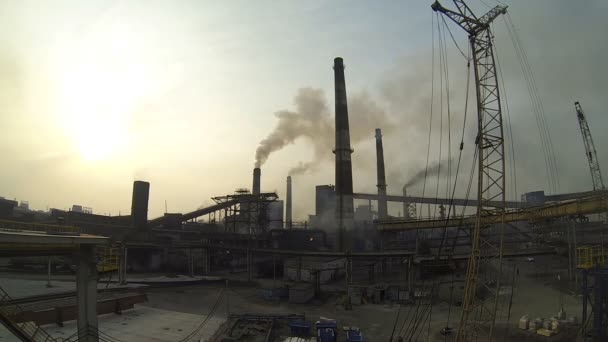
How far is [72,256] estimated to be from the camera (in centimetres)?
1373

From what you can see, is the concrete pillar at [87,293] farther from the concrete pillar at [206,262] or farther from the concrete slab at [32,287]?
the concrete pillar at [206,262]

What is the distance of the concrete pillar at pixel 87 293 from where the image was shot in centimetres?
1355

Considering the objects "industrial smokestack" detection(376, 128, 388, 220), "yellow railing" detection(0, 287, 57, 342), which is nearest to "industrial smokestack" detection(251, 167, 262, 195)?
"industrial smokestack" detection(376, 128, 388, 220)

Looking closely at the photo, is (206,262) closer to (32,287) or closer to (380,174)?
(32,287)

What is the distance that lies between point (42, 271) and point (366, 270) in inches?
1593

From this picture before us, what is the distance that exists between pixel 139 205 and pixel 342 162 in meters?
31.3

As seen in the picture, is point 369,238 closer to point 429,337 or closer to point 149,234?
point 149,234

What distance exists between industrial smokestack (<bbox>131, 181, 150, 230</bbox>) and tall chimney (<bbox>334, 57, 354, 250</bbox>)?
96.3ft

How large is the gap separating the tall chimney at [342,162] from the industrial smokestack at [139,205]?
2936cm

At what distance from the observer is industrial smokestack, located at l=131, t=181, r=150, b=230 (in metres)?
56.9

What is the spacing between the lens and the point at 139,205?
57594mm

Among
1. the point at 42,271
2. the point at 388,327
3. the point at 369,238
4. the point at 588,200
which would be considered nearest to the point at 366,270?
the point at 369,238

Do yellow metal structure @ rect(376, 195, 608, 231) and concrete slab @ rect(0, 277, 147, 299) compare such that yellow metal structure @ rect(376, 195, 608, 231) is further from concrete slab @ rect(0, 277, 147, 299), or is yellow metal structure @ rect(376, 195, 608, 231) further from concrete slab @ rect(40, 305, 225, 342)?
concrete slab @ rect(0, 277, 147, 299)

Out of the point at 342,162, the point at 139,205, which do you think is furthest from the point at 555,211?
the point at 139,205
